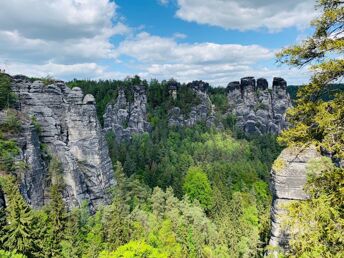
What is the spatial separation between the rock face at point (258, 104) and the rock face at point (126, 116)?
30876 mm

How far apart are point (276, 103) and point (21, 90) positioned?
90926 mm

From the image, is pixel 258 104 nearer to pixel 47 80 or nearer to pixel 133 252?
pixel 47 80

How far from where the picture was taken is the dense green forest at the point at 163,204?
1019 inches

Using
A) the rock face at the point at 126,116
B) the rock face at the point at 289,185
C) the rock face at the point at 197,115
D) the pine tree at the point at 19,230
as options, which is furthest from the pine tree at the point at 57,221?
the rock face at the point at 197,115

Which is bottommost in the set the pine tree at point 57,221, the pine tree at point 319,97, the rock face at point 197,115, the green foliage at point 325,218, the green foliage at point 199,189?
the green foliage at point 199,189

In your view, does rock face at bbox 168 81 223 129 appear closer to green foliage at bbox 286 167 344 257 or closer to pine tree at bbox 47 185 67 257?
pine tree at bbox 47 185 67 257

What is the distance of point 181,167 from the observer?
247 ft

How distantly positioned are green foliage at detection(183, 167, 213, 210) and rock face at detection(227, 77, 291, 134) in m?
48.2

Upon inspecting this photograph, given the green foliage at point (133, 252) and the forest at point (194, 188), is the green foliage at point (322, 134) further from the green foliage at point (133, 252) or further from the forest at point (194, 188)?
the green foliage at point (133, 252)

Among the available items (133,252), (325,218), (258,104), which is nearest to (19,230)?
(133,252)

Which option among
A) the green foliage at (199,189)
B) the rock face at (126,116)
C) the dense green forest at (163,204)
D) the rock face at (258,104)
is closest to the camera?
the dense green forest at (163,204)

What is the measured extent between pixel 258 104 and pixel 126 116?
147 ft

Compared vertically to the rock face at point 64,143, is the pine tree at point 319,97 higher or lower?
higher

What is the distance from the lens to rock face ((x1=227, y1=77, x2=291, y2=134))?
11044 centimetres
